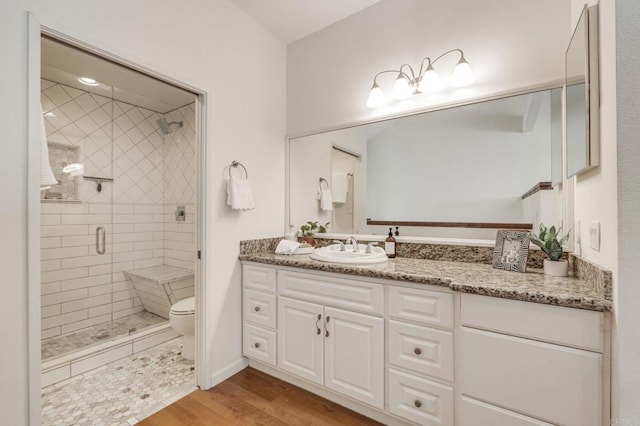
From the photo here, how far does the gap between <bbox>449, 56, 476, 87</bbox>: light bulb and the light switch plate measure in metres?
1.04

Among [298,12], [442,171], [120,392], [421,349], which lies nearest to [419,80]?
[442,171]

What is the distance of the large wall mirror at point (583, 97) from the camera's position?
3.52 ft

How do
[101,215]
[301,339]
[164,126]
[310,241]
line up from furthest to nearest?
[164,126] < [101,215] < [310,241] < [301,339]

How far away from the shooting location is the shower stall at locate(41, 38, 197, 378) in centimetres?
261

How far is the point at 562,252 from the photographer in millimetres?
1432

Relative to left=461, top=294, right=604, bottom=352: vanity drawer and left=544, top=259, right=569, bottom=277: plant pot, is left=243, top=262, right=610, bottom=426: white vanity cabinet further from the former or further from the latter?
left=544, top=259, right=569, bottom=277: plant pot

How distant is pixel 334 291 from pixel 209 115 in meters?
1.40

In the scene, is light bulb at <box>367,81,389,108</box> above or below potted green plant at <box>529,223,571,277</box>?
above

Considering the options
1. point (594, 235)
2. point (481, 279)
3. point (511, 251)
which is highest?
point (594, 235)

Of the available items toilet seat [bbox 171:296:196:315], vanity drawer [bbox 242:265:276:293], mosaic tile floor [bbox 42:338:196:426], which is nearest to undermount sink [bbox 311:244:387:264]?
→ vanity drawer [bbox 242:265:276:293]

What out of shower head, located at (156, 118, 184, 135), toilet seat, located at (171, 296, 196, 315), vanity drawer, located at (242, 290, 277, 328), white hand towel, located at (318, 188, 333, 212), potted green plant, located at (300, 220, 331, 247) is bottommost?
toilet seat, located at (171, 296, 196, 315)

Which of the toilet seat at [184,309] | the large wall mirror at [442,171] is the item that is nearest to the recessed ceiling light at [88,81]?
the large wall mirror at [442,171]

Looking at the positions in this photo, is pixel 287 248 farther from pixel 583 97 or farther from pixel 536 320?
pixel 583 97

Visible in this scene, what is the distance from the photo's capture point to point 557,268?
140cm
